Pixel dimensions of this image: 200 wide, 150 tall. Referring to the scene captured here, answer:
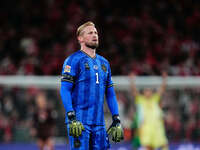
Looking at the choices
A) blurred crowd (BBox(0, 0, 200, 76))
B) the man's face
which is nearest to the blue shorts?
the man's face

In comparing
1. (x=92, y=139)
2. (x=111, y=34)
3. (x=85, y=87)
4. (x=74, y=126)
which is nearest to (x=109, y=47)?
(x=111, y=34)

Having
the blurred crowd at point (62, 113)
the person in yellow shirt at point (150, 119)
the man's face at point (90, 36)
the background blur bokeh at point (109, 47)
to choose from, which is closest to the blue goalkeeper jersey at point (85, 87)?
the man's face at point (90, 36)

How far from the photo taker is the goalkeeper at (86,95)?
16.6ft

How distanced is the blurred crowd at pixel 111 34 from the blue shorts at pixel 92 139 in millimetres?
9147

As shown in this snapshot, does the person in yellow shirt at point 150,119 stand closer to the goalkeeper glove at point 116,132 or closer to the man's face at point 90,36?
the goalkeeper glove at point 116,132

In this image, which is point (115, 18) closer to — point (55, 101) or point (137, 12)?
point (137, 12)

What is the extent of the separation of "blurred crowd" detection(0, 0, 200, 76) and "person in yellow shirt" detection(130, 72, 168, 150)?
344cm

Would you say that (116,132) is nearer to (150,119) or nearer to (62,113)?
(150,119)

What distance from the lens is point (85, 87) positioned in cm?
521

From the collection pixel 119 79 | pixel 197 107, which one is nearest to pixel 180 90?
pixel 197 107

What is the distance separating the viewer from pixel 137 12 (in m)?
18.4

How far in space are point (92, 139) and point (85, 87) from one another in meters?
0.55

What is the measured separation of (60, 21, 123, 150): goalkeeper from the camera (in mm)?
5059

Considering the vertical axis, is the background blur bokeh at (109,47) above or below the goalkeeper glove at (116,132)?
above
